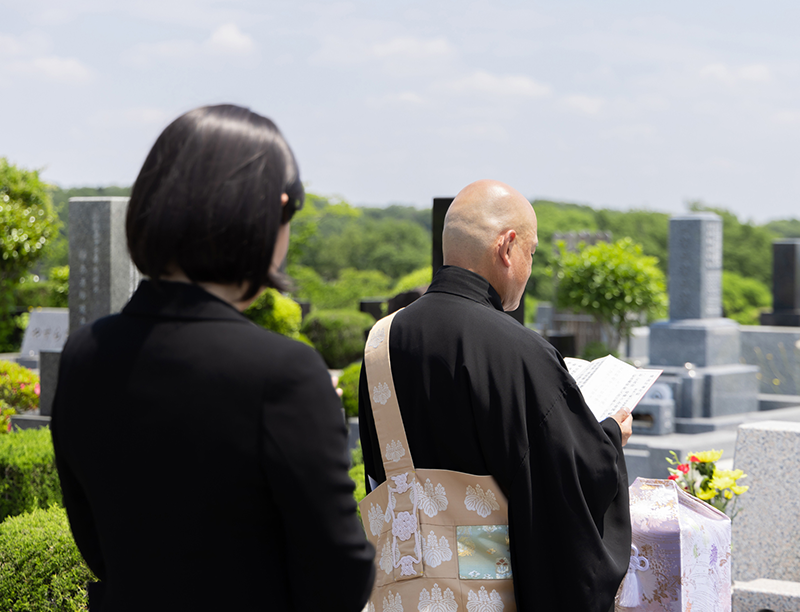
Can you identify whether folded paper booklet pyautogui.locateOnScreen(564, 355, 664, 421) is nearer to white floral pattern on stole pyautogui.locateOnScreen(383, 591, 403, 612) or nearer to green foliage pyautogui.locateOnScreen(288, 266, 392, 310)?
white floral pattern on stole pyautogui.locateOnScreen(383, 591, 403, 612)

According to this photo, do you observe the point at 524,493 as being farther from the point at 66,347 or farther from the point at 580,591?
the point at 66,347

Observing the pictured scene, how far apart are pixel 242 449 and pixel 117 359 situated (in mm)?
258

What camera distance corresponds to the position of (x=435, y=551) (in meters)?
2.15

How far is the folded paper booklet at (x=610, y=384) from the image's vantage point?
7.84ft

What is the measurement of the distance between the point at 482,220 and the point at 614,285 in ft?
34.7

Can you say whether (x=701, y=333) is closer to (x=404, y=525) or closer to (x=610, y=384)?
(x=610, y=384)

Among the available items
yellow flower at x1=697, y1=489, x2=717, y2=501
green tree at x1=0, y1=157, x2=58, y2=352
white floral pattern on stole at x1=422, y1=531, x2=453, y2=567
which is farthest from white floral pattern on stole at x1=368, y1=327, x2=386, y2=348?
green tree at x1=0, y1=157, x2=58, y2=352

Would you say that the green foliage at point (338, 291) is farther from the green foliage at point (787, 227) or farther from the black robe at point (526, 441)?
the green foliage at point (787, 227)

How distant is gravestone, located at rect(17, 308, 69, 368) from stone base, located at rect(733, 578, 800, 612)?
13.0 m

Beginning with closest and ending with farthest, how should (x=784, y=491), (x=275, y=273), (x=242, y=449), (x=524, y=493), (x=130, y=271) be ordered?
(x=242, y=449)
(x=275, y=273)
(x=524, y=493)
(x=784, y=491)
(x=130, y=271)

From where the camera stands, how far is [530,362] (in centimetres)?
214

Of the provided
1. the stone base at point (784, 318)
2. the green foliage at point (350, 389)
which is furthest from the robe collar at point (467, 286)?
the stone base at point (784, 318)

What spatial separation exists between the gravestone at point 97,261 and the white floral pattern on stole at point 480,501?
21.3ft

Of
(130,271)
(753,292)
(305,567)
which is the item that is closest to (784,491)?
(305,567)
